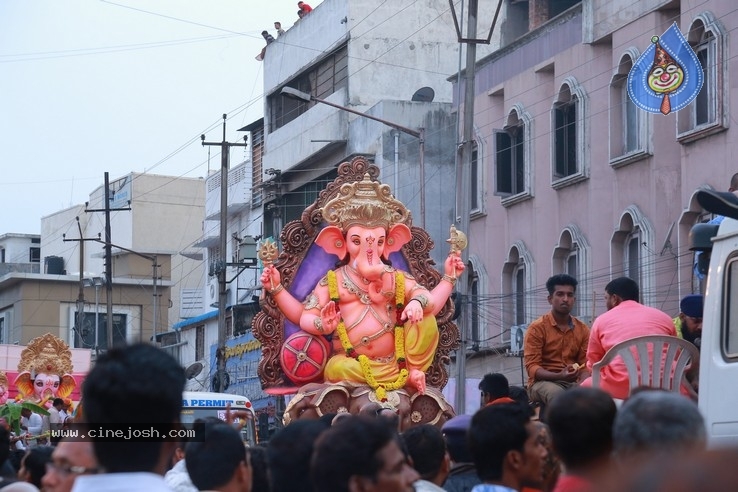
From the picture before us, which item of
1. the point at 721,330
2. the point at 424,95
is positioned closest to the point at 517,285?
the point at 424,95

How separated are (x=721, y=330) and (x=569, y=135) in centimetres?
1884

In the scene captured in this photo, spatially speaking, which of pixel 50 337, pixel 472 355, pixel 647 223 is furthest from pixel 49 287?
pixel 647 223

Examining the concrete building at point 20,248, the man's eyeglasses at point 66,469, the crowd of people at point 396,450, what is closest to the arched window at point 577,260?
the crowd of people at point 396,450

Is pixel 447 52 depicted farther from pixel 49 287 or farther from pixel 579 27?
pixel 49 287

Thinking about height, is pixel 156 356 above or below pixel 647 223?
below

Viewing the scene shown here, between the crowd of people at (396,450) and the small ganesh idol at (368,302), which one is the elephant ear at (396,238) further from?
the crowd of people at (396,450)

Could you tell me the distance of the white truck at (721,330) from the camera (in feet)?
23.7

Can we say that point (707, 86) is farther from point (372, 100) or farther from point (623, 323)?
point (372, 100)

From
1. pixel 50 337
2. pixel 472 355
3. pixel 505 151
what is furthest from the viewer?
pixel 472 355

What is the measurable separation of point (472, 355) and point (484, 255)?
228 cm

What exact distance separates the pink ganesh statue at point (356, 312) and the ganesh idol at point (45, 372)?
31.5ft

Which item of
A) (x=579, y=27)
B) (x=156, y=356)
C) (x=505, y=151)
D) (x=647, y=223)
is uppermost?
(x=579, y=27)

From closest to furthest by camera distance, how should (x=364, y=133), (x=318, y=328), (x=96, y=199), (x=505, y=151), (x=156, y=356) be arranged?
(x=156, y=356)
(x=318, y=328)
(x=505, y=151)
(x=364, y=133)
(x=96, y=199)

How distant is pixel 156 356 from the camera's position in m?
3.83
